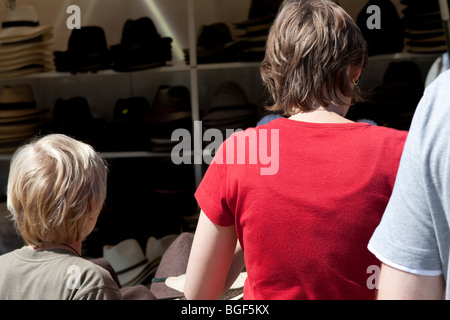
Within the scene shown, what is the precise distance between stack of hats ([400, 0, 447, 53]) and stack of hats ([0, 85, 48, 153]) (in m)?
2.36

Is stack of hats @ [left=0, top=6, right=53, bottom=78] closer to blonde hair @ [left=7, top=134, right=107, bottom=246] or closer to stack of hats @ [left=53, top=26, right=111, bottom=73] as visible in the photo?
stack of hats @ [left=53, top=26, right=111, bottom=73]

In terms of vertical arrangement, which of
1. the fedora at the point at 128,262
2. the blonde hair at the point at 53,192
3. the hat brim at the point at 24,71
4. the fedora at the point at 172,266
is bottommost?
the fedora at the point at 128,262

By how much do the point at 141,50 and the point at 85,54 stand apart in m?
0.36

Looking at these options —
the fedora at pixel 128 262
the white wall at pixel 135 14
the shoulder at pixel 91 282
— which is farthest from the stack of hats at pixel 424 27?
the shoulder at pixel 91 282

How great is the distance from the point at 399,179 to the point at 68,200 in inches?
33.0

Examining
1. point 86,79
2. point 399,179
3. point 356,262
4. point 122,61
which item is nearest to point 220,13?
point 122,61

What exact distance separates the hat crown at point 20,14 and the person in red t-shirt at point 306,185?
2874 mm

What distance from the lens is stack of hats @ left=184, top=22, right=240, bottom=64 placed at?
141 inches

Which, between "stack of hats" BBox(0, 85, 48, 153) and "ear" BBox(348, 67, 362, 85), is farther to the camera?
"stack of hats" BBox(0, 85, 48, 153)

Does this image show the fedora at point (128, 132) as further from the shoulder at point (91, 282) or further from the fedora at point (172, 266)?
the shoulder at point (91, 282)

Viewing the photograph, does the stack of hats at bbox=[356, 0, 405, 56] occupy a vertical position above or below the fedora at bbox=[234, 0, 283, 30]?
below

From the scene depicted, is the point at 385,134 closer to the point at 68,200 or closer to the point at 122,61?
the point at 68,200

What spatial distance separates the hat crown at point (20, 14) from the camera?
371 cm

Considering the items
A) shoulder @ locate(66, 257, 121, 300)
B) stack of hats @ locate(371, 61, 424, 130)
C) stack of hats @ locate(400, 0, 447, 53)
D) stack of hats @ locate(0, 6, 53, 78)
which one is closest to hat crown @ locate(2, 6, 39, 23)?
stack of hats @ locate(0, 6, 53, 78)
